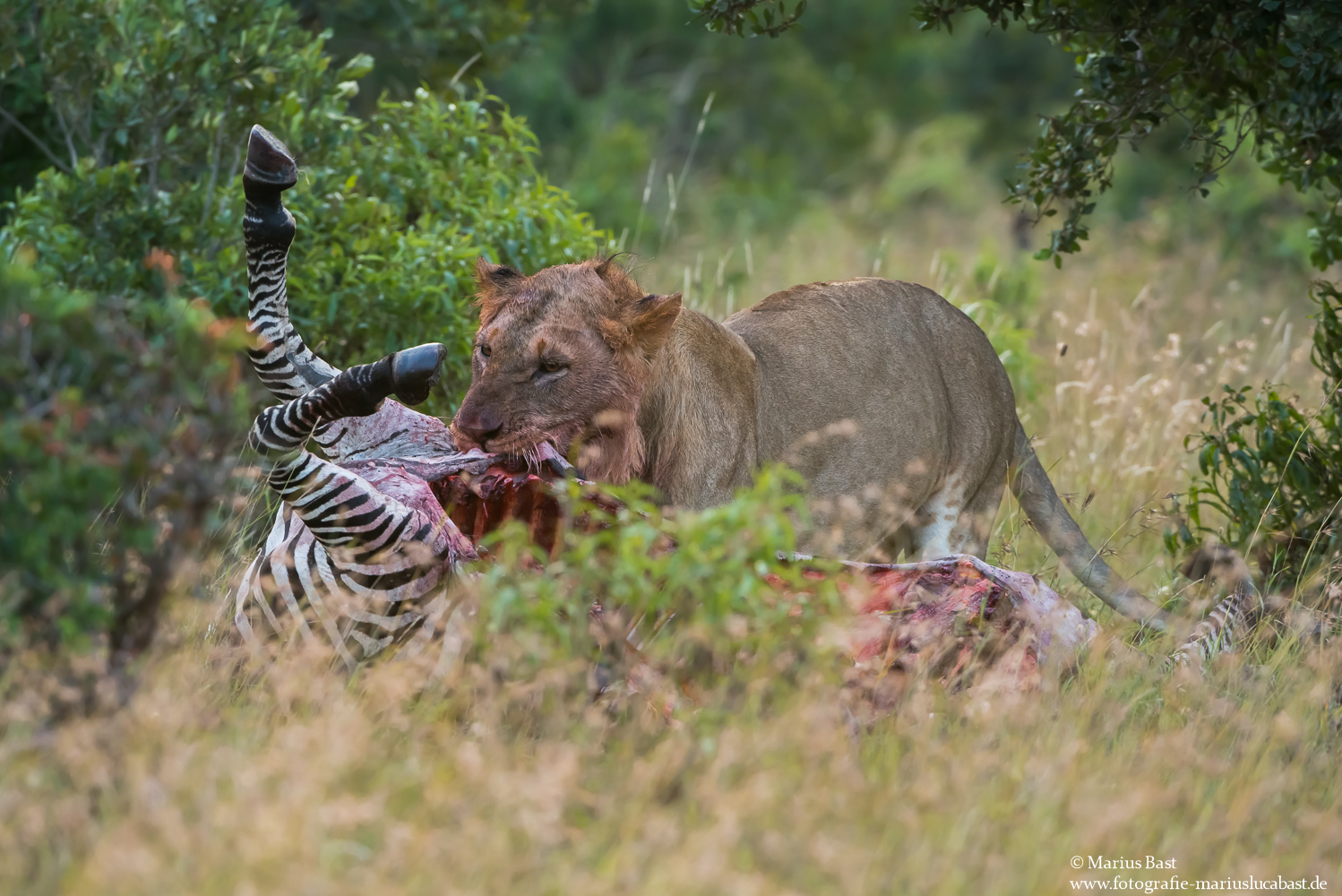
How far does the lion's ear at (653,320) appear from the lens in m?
4.00

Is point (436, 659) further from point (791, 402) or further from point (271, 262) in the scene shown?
point (791, 402)

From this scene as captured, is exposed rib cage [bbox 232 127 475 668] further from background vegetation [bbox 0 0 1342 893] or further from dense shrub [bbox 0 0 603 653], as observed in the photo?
dense shrub [bbox 0 0 603 653]

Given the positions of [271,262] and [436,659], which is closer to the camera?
[436,659]

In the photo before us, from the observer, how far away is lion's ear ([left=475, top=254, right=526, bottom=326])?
4145 millimetres

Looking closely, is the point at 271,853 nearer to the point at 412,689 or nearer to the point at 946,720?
the point at 412,689

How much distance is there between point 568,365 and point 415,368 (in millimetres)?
676

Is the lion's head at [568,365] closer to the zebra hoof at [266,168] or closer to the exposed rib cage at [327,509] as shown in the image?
the exposed rib cage at [327,509]

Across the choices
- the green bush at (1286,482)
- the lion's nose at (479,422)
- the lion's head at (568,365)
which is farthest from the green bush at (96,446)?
the green bush at (1286,482)

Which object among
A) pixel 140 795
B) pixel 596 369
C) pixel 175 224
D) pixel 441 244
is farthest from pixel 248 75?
pixel 140 795

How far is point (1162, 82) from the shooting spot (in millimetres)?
4945

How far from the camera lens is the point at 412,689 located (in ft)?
10.4

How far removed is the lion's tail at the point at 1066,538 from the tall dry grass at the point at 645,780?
64 centimetres

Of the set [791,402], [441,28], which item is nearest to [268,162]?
[791,402]

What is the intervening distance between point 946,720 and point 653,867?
1.24 meters
